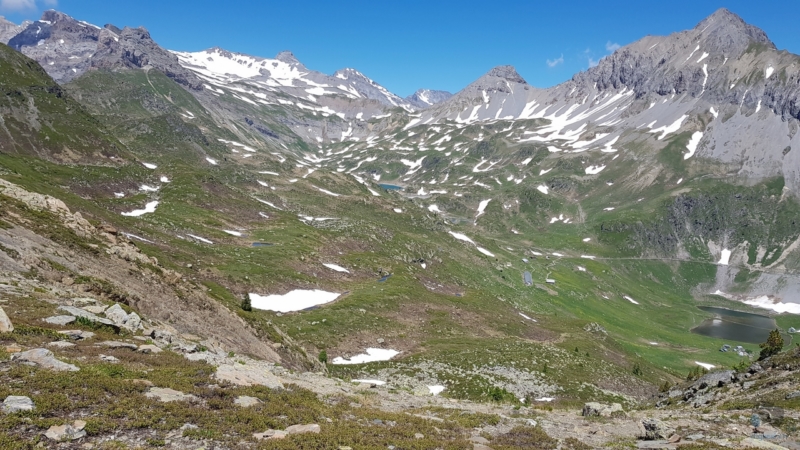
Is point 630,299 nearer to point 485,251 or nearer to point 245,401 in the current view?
point 485,251

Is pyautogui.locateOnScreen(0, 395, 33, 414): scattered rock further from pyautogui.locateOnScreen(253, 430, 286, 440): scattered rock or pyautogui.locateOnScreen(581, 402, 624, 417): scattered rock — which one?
pyautogui.locateOnScreen(581, 402, 624, 417): scattered rock

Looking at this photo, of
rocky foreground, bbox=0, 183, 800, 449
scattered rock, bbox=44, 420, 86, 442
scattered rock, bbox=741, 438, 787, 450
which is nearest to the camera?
scattered rock, bbox=44, 420, 86, 442

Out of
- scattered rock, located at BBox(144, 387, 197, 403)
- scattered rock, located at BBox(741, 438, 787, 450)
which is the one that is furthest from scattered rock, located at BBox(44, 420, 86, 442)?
scattered rock, located at BBox(741, 438, 787, 450)

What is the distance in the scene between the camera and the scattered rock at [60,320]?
69.7 ft

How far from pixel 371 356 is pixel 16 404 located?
4179 cm

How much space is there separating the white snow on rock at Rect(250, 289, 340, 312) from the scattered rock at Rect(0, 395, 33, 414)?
47205 millimetres

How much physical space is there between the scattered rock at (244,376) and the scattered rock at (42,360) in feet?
20.3

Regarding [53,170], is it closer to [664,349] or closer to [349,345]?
[349,345]

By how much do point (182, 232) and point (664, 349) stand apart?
5283 inches

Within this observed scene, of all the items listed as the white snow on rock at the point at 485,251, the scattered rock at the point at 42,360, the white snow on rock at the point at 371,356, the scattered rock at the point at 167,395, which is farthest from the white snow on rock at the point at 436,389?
the white snow on rock at the point at 485,251

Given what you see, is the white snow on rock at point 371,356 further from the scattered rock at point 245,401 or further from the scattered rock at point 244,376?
the scattered rock at point 245,401

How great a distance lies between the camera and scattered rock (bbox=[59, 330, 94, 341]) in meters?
20.7

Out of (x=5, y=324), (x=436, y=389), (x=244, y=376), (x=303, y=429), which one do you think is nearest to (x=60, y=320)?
(x=5, y=324)

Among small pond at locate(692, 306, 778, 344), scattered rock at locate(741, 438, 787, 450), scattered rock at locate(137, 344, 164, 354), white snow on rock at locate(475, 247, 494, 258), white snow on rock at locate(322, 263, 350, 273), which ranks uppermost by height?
white snow on rock at locate(475, 247, 494, 258)
